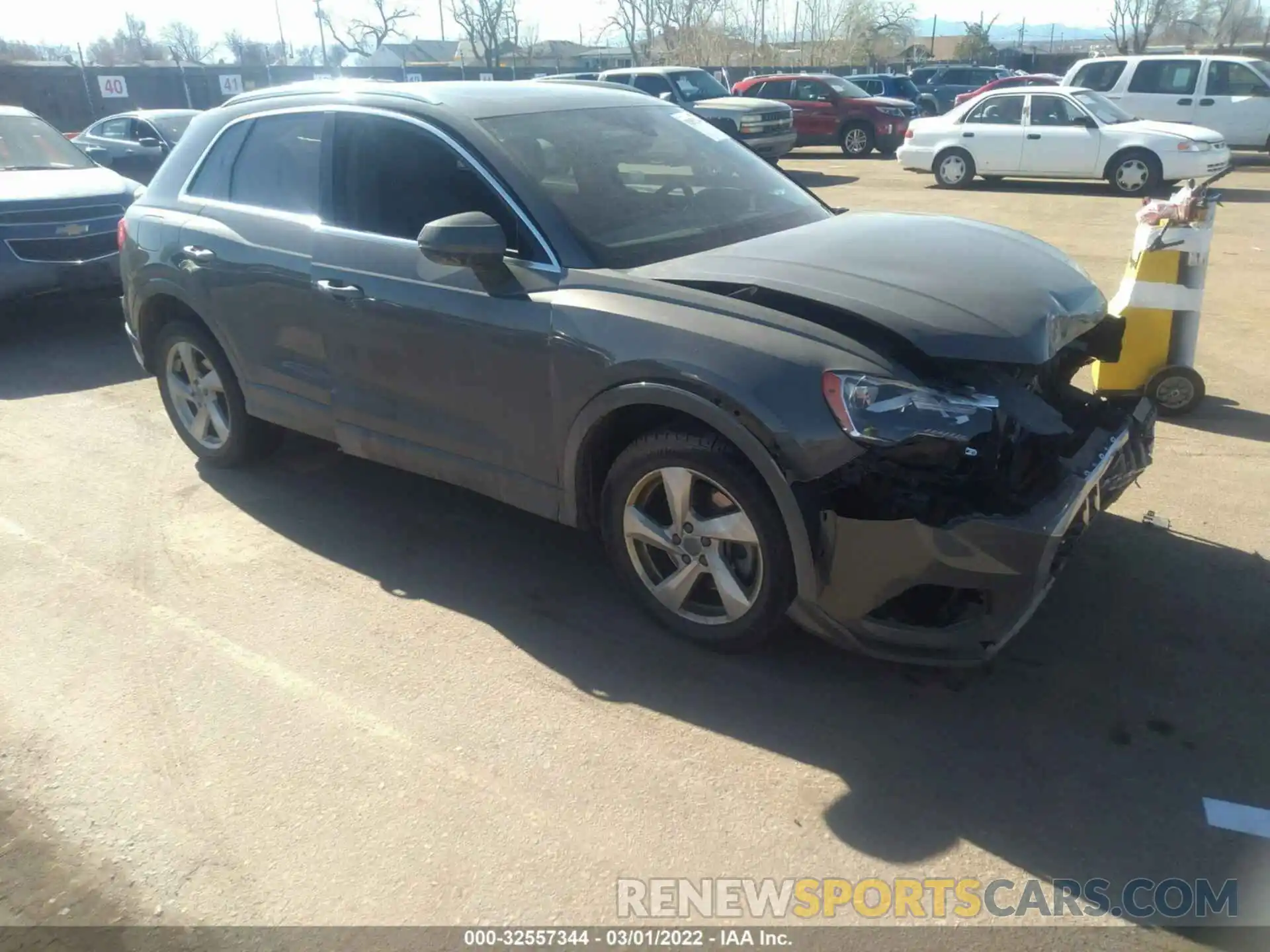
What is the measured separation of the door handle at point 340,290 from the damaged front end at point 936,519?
6.92ft

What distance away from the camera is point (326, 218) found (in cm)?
443

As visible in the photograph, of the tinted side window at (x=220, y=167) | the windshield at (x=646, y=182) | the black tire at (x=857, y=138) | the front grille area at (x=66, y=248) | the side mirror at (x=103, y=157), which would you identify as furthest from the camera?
the black tire at (x=857, y=138)

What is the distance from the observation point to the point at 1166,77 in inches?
693

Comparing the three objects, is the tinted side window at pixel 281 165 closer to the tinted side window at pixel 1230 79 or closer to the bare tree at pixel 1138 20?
the tinted side window at pixel 1230 79

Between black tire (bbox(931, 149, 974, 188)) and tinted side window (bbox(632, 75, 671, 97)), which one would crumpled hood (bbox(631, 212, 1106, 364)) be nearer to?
black tire (bbox(931, 149, 974, 188))

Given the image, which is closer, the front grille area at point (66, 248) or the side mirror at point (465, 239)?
A: the side mirror at point (465, 239)

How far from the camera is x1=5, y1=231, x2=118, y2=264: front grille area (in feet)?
25.3

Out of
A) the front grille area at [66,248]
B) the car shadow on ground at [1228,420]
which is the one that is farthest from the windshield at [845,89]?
the car shadow on ground at [1228,420]

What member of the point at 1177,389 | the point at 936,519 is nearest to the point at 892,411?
the point at 936,519

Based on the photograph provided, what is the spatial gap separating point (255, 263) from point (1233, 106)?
18.4 m

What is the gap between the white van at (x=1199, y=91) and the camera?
17469mm

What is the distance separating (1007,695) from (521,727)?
5.17ft

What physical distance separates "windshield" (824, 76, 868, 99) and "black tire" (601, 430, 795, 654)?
20.8m

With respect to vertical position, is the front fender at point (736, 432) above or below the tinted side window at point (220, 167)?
below
